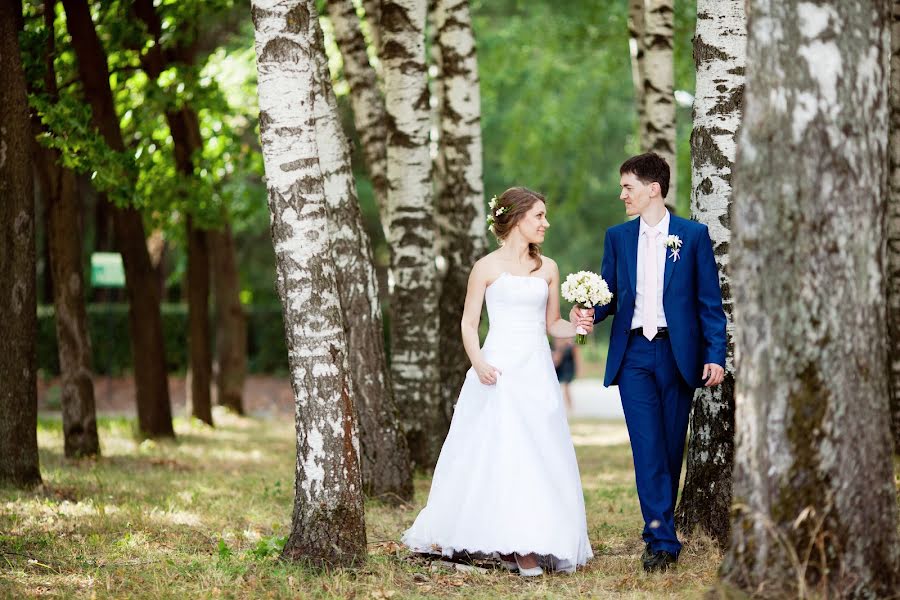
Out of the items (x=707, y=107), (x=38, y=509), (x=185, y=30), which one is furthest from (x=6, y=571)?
(x=185, y=30)

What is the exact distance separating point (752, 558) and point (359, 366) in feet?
15.9

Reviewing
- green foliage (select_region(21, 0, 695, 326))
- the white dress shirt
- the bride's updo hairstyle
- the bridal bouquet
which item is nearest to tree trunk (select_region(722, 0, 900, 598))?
the white dress shirt

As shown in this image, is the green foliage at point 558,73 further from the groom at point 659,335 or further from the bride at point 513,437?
the groom at point 659,335

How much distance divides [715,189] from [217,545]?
400cm

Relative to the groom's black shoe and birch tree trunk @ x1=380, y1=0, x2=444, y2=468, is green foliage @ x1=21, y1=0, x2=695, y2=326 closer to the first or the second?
birch tree trunk @ x1=380, y1=0, x2=444, y2=468

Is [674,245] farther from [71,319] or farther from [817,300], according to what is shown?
[71,319]

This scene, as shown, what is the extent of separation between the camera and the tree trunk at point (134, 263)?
12.1m

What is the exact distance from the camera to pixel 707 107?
22.5 feet

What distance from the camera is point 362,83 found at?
1145 cm

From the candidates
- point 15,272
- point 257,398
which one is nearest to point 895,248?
point 15,272

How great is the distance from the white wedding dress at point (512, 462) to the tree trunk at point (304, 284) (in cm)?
85

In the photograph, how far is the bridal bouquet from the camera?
252 inches

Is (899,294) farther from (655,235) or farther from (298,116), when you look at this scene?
(298,116)

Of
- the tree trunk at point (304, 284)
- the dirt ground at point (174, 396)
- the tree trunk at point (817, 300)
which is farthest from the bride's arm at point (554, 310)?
the dirt ground at point (174, 396)
